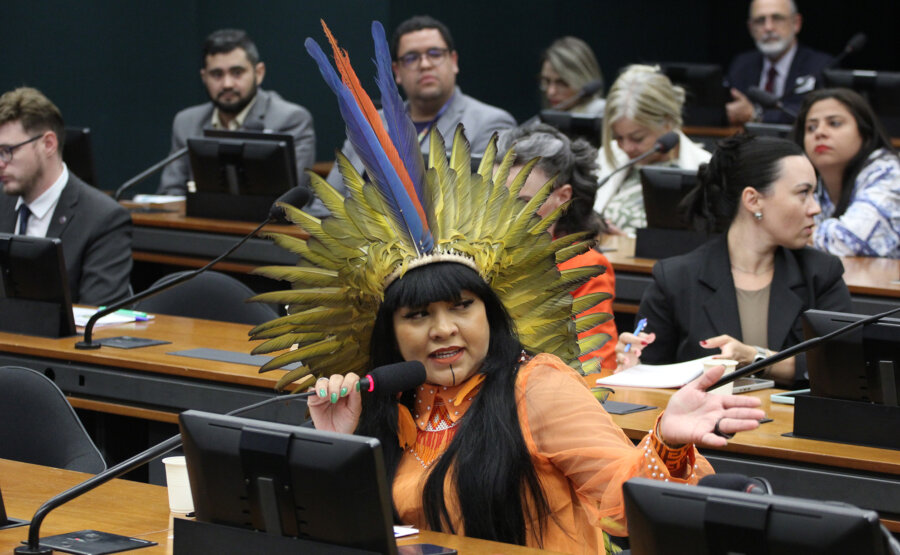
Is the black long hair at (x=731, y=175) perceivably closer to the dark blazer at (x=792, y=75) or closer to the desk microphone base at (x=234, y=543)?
the desk microphone base at (x=234, y=543)

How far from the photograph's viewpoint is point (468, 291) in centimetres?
254

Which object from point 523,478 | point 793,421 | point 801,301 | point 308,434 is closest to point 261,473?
point 308,434

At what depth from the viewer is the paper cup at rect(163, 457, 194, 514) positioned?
99.3 inches

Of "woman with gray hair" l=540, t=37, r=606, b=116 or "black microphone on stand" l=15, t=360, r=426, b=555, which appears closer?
"black microphone on stand" l=15, t=360, r=426, b=555

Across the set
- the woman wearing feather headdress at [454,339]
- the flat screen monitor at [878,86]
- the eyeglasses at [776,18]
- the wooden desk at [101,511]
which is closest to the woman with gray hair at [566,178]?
the woman wearing feather headdress at [454,339]

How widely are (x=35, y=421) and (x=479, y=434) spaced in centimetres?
118

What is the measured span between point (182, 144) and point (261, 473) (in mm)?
6114

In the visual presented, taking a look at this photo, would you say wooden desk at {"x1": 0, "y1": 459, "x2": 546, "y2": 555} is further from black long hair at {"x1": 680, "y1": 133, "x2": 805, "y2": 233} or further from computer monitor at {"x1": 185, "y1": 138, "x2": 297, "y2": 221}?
computer monitor at {"x1": 185, "y1": 138, "x2": 297, "y2": 221}

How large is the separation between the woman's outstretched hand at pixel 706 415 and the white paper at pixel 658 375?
150 cm

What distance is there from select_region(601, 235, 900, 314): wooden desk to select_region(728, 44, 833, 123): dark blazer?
292 cm

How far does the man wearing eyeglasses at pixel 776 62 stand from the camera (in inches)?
350

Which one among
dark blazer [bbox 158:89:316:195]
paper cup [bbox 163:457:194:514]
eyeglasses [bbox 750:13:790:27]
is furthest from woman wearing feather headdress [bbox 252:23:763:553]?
eyeglasses [bbox 750:13:790:27]

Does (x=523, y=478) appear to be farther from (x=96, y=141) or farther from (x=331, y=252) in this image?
(x=96, y=141)

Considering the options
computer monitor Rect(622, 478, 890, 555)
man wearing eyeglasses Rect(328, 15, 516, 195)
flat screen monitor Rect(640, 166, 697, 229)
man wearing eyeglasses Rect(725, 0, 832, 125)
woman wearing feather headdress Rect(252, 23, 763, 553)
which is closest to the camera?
computer monitor Rect(622, 478, 890, 555)
